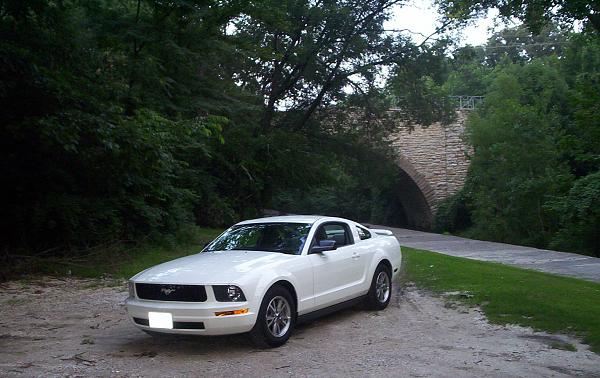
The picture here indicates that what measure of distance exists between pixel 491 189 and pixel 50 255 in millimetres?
19438

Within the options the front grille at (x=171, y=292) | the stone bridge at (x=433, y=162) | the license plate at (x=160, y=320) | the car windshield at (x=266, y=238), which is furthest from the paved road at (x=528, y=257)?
the stone bridge at (x=433, y=162)

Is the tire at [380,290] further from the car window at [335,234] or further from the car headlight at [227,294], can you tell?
the car headlight at [227,294]

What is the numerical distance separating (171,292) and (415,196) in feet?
105

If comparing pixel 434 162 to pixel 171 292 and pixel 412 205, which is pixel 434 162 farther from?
pixel 171 292

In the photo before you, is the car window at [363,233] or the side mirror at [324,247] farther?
the car window at [363,233]

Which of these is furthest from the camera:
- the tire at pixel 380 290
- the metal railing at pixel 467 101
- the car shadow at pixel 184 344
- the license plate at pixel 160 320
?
the metal railing at pixel 467 101

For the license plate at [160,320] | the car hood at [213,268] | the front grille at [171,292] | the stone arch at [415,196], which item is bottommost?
the license plate at [160,320]

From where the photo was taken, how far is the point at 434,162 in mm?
34344

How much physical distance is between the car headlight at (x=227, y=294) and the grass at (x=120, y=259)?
266 inches

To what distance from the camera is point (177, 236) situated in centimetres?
1733

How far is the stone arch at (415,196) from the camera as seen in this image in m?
34.2

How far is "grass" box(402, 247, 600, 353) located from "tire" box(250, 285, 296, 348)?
295cm

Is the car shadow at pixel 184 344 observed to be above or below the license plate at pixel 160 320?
below

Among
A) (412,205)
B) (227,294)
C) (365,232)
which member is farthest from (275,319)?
(412,205)
